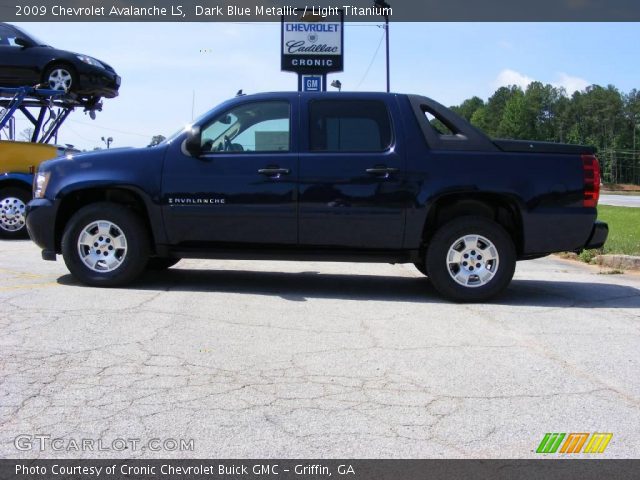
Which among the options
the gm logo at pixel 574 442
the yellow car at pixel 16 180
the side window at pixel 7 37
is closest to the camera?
the gm logo at pixel 574 442

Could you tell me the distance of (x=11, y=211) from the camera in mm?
11164

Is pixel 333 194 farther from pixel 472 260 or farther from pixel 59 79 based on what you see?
pixel 59 79

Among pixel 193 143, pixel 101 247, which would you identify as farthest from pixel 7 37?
→ pixel 193 143

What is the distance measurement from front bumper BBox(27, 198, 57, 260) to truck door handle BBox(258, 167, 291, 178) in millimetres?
2180

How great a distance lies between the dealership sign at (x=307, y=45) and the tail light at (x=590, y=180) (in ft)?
51.9

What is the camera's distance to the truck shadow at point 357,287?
6.53 m

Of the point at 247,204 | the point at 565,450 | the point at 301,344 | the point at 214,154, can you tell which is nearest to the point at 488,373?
the point at 565,450

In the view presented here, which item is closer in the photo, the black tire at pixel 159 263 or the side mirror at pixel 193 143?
the side mirror at pixel 193 143

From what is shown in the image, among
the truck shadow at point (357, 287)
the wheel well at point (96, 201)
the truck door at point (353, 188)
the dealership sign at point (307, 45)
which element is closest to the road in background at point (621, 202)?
the dealership sign at point (307, 45)

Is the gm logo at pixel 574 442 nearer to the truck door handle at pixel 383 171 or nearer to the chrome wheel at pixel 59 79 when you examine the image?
the truck door handle at pixel 383 171

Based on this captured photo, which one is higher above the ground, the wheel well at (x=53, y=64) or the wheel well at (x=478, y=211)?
the wheel well at (x=53, y=64)

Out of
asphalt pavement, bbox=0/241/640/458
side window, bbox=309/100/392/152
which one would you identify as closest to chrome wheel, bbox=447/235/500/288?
asphalt pavement, bbox=0/241/640/458

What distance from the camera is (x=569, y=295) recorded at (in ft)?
22.8
